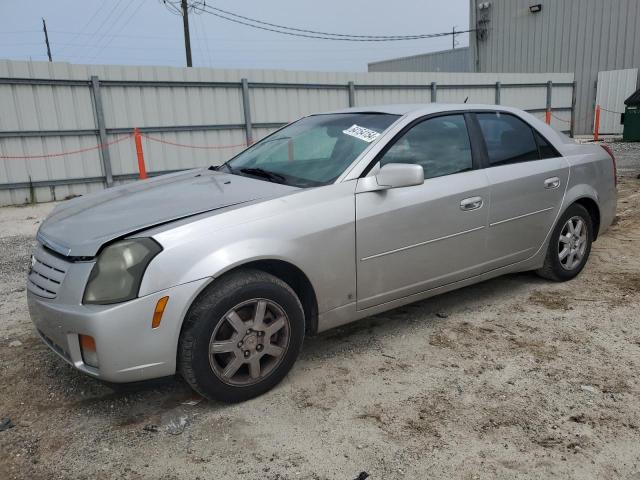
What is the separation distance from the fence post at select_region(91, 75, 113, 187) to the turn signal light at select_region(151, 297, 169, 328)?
9188 millimetres

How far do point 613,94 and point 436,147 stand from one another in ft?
69.5

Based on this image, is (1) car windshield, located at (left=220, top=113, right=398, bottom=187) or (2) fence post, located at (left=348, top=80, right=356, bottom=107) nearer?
(1) car windshield, located at (left=220, top=113, right=398, bottom=187)

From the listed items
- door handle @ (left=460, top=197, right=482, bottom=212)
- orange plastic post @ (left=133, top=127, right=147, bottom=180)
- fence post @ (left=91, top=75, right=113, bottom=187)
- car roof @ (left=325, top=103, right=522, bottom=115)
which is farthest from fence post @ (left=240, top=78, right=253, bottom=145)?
door handle @ (left=460, top=197, right=482, bottom=212)

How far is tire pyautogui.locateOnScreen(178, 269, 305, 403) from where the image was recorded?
8.27ft

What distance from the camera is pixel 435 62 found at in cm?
3525

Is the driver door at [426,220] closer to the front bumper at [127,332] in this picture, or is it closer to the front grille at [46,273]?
the front bumper at [127,332]

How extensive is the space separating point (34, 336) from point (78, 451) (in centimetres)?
154

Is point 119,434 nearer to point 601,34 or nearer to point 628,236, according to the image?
point 628,236

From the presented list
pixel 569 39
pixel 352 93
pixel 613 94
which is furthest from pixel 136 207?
pixel 569 39

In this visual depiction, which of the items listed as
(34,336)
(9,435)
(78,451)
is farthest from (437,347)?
(34,336)

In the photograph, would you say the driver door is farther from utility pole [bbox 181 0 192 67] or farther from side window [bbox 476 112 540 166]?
utility pole [bbox 181 0 192 67]

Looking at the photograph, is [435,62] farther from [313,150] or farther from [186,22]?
[313,150]

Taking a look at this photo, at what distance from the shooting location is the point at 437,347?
334 cm

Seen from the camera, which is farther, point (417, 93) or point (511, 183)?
point (417, 93)
